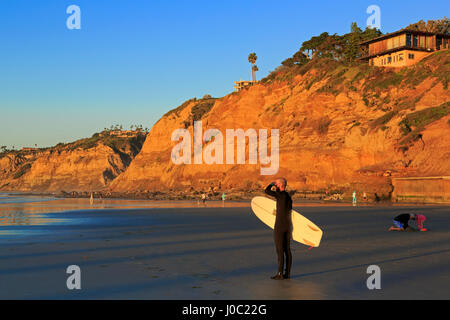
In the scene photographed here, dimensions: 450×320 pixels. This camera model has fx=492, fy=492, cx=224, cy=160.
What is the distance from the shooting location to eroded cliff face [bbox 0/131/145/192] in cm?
14473

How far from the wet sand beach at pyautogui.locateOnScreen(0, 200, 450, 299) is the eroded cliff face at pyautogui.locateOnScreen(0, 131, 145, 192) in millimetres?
126165

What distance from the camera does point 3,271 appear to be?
8820 millimetres

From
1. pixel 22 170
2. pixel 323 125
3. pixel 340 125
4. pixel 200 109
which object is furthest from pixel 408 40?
pixel 22 170

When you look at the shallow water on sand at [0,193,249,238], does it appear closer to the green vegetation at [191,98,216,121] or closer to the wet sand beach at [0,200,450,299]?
the wet sand beach at [0,200,450,299]

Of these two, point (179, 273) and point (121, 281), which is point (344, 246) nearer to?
point (179, 273)

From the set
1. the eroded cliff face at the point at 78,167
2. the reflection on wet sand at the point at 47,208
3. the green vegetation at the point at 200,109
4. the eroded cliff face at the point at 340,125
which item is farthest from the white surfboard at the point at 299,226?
the eroded cliff face at the point at 78,167

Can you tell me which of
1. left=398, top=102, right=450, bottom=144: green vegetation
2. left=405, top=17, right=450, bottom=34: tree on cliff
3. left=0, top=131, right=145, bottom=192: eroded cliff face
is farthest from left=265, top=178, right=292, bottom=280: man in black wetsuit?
left=0, top=131, right=145, bottom=192: eroded cliff face

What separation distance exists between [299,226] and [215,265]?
197cm

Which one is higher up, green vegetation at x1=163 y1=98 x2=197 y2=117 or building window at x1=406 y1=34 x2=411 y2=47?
building window at x1=406 y1=34 x2=411 y2=47

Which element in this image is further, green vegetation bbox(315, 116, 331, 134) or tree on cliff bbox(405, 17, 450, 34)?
tree on cliff bbox(405, 17, 450, 34)

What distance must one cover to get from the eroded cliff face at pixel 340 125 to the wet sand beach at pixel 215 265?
99.0 ft

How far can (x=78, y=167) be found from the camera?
15025cm
